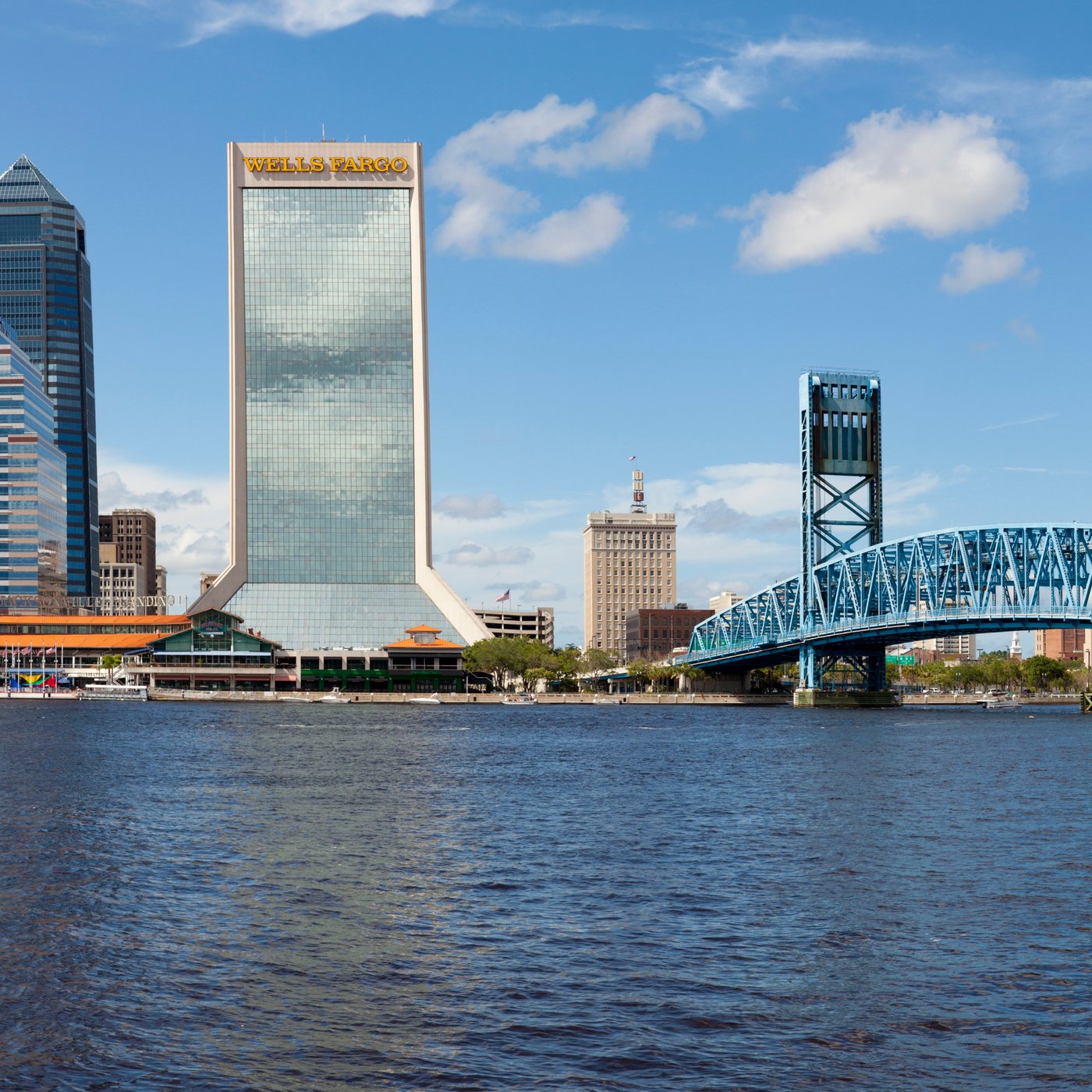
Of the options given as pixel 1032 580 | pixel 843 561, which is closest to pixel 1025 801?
pixel 1032 580

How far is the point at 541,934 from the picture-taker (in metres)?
Answer: 35.5

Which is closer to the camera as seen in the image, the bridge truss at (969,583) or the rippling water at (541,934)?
the rippling water at (541,934)

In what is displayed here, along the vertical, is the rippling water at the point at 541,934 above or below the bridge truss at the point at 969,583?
below

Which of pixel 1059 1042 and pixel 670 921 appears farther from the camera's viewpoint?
pixel 670 921

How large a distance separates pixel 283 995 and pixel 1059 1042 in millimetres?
15444

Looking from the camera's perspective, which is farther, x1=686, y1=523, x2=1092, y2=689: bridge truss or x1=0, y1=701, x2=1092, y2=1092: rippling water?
x1=686, y1=523, x2=1092, y2=689: bridge truss

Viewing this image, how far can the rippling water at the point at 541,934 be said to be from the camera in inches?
1006

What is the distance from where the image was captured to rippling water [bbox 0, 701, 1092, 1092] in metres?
25.6

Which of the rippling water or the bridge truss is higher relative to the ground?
the bridge truss

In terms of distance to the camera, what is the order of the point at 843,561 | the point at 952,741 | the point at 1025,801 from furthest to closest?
the point at 843,561 → the point at 952,741 → the point at 1025,801

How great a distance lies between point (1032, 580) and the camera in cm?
16362

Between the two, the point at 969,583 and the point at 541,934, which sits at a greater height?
the point at 969,583

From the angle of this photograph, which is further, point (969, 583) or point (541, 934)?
point (969, 583)

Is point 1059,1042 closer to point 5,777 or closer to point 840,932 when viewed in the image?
point 840,932
